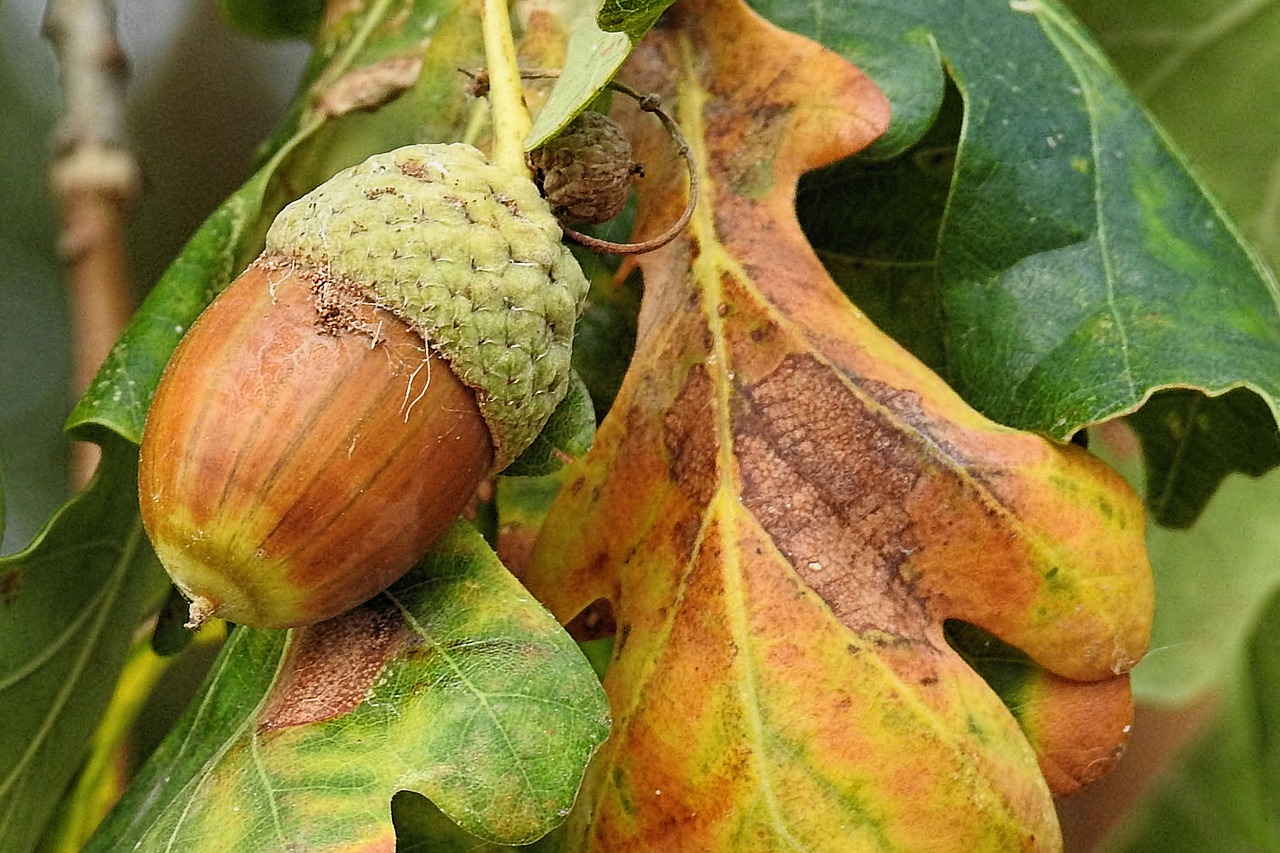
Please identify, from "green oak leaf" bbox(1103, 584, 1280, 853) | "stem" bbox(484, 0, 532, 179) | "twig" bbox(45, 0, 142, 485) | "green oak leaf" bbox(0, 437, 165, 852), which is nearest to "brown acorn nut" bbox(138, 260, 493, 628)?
"stem" bbox(484, 0, 532, 179)

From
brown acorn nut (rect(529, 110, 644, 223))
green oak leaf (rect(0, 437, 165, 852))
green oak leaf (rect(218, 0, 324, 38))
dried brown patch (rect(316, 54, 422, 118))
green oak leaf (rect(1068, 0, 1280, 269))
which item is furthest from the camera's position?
green oak leaf (rect(218, 0, 324, 38))

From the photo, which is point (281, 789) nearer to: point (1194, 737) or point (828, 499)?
point (828, 499)

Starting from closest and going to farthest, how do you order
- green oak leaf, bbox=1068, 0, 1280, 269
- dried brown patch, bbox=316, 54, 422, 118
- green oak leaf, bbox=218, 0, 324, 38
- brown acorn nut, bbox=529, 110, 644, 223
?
brown acorn nut, bbox=529, 110, 644, 223 < dried brown patch, bbox=316, 54, 422, 118 < green oak leaf, bbox=1068, 0, 1280, 269 < green oak leaf, bbox=218, 0, 324, 38

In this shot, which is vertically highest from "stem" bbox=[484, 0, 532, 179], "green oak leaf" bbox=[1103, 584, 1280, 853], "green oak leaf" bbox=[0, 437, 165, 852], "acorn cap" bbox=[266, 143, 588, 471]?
"stem" bbox=[484, 0, 532, 179]

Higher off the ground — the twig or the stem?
the stem

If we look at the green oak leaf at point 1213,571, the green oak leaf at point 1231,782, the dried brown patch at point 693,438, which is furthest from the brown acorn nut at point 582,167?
the green oak leaf at point 1231,782

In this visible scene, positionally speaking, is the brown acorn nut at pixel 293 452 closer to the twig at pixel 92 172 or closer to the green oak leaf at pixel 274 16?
the twig at pixel 92 172

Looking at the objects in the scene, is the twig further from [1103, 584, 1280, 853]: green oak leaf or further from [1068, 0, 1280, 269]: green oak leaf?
[1103, 584, 1280, 853]: green oak leaf

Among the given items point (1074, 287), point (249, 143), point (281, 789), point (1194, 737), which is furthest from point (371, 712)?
point (249, 143)
